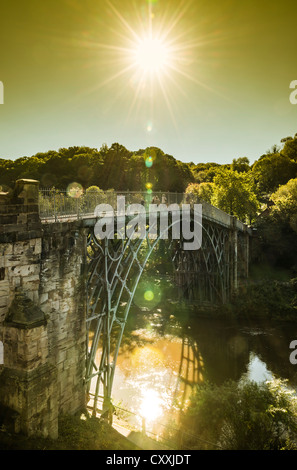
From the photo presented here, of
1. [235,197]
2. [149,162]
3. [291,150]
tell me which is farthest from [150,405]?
[291,150]

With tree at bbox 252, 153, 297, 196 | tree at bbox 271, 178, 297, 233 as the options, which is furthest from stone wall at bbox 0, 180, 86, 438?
tree at bbox 252, 153, 297, 196

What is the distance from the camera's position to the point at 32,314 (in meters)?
7.43

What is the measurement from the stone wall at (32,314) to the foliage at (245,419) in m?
4.23

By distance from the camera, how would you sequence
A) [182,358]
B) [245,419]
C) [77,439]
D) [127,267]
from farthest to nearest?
[182,358]
[127,267]
[245,419]
[77,439]

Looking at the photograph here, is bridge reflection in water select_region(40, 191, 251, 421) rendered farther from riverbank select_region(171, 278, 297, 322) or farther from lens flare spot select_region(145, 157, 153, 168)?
lens flare spot select_region(145, 157, 153, 168)

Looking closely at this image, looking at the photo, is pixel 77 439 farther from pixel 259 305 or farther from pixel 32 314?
pixel 259 305

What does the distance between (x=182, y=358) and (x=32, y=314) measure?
40.6 ft

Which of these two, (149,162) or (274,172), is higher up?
(149,162)

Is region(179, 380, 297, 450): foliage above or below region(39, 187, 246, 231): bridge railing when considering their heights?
below

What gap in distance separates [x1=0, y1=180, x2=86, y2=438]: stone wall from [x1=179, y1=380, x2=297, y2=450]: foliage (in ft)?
13.9

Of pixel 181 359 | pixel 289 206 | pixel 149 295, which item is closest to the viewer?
pixel 181 359

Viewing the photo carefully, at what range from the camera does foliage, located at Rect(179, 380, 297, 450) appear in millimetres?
9445
